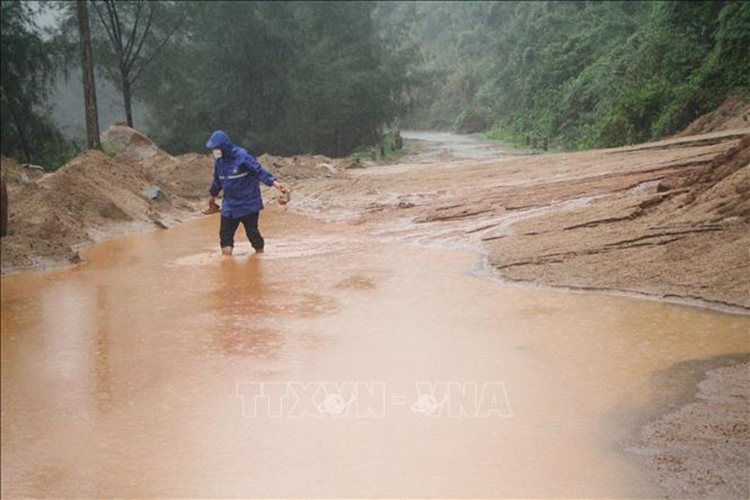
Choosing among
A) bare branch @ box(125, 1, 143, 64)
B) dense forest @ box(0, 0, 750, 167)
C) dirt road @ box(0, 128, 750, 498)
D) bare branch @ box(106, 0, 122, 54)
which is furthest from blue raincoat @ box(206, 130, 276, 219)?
bare branch @ box(125, 1, 143, 64)

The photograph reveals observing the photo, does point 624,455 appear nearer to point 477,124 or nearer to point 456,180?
point 456,180

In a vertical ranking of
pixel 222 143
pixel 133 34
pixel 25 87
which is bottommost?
pixel 222 143

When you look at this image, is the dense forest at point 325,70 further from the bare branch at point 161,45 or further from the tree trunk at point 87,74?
the tree trunk at point 87,74

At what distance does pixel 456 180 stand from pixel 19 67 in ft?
34.7

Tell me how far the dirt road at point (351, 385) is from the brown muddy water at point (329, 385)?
0.01 meters

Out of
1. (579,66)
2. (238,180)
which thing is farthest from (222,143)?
(579,66)

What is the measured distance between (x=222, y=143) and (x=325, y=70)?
2066cm

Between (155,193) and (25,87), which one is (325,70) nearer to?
(25,87)

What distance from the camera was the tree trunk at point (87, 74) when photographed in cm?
1533

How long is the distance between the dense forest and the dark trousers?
11349 mm

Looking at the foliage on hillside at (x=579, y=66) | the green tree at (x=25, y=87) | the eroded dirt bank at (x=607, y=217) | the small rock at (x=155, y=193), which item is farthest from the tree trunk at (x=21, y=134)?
the foliage on hillside at (x=579, y=66)

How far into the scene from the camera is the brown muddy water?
2594 millimetres

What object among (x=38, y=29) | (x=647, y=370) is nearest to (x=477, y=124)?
(x=38, y=29)

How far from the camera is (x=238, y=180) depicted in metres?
7.89
